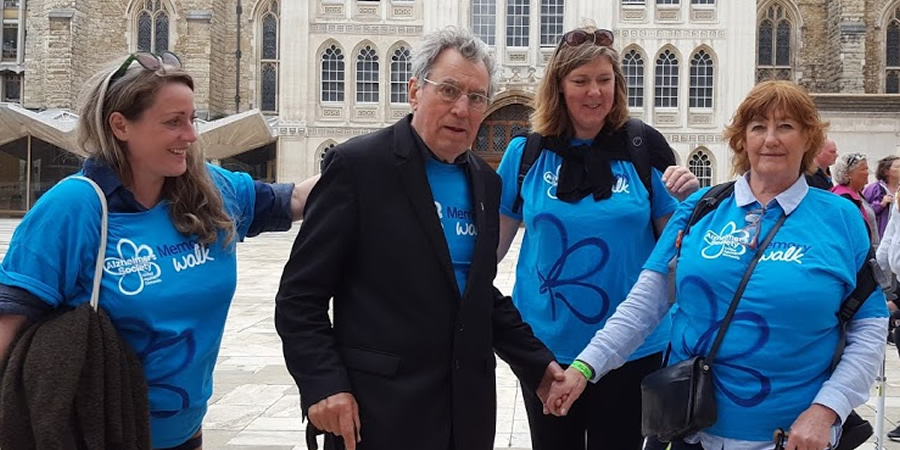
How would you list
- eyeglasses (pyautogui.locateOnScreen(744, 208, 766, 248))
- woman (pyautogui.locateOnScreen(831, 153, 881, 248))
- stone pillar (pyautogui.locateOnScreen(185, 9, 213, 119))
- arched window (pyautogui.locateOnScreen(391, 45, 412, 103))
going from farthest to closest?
stone pillar (pyautogui.locateOnScreen(185, 9, 213, 119)) < arched window (pyautogui.locateOnScreen(391, 45, 412, 103)) < woman (pyautogui.locateOnScreen(831, 153, 881, 248)) < eyeglasses (pyautogui.locateOnScreen(744, 208, 766, 248))

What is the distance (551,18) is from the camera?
94.2ft

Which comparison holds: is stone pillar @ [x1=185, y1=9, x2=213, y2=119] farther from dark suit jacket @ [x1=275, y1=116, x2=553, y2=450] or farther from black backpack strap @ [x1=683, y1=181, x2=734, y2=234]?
black backpack strap @ [x1=683, y1=181, x2=734, y2=234]

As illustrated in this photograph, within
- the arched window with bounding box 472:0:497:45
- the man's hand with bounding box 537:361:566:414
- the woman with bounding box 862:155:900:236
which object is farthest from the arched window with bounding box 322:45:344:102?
the man's hand with bounding box 537:361:566:414

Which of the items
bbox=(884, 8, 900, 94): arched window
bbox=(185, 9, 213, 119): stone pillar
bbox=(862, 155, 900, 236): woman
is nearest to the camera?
bbox=(862, 155, 900, 236): woman

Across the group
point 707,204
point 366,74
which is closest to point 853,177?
point 707,204

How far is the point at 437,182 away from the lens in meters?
2.54

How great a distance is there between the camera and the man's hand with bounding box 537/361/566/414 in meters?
2.78

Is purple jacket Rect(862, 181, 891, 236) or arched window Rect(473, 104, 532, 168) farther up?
arched window Rect(473, 104, 532, 168)

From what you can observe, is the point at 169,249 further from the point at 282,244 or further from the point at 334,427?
the point at 282,244

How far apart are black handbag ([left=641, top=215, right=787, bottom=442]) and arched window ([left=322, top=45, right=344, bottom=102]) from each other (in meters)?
27.6

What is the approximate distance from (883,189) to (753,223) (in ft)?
21.8

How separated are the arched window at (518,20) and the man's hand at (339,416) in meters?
27.3

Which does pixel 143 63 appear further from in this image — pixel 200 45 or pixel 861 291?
pixel 200 45

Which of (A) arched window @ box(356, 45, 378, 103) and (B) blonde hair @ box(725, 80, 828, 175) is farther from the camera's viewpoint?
(A) arched window @ box(356, 45, 378, 103)
